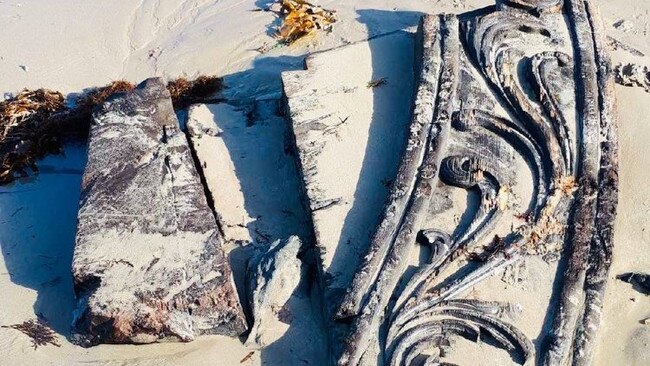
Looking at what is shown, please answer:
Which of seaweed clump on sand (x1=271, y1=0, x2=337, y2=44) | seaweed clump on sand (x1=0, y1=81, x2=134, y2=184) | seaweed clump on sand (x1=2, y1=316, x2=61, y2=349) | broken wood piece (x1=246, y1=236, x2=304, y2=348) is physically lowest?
seaweed clump on sand (x1=2, y1=316, x2=61, y2=349)

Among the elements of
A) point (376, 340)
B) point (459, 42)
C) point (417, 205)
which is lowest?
point (376, 340)

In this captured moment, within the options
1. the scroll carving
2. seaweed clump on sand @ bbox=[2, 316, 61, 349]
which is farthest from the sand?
the scroll carving

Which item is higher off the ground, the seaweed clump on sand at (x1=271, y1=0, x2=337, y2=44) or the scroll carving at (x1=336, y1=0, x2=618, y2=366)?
the seaweed clump on sand at (x1=271, y1=0, x2=337, y2=44)

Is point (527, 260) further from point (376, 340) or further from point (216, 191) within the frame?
point (216, 191)

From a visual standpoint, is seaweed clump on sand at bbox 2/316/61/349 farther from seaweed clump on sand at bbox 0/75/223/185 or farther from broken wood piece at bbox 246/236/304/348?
seaweed clump on sand at bbox 0/75/223/185

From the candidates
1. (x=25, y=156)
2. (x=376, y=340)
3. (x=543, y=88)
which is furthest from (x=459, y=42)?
(x=25, y=156)

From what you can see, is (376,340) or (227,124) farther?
(227,124)

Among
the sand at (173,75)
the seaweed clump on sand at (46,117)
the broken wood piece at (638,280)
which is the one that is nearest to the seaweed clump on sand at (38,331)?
the sand at (173,75)
